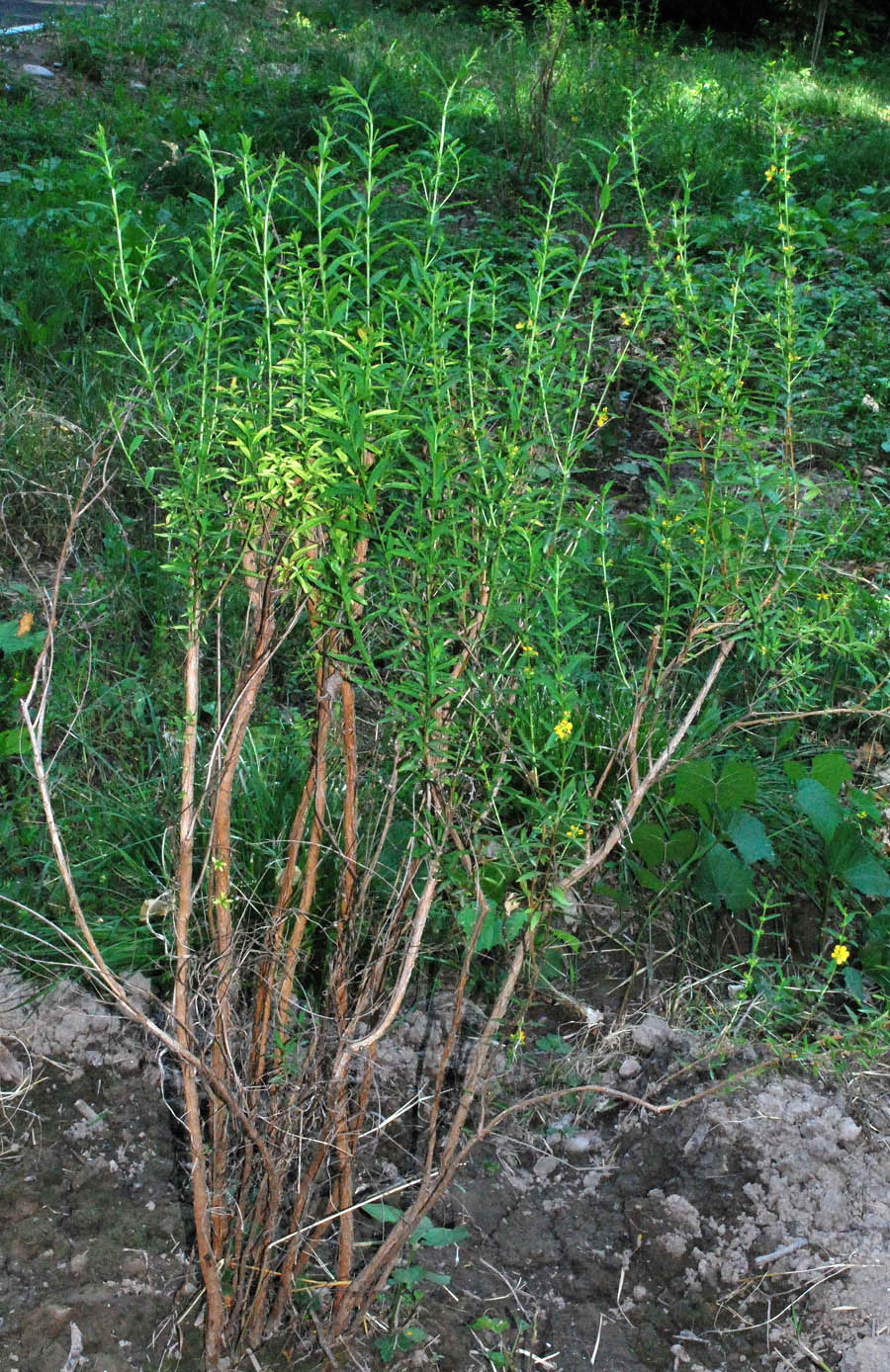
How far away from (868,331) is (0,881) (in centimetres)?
425

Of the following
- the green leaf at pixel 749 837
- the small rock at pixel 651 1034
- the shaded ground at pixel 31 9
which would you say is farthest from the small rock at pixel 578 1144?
the shaded ground at pixel 31 9

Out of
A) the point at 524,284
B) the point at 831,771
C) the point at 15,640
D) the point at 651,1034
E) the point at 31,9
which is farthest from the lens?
the point at 31,9

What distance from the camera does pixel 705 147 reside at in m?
6.92

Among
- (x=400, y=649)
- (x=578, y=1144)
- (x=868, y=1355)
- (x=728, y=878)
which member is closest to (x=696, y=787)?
(x=728, y=878)

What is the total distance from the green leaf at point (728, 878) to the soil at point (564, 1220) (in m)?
0.34

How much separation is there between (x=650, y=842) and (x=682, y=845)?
8 cm

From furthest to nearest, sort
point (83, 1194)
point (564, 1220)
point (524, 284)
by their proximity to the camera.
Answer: point (524, 284) < point (564, 1220) < point (83, 1194)

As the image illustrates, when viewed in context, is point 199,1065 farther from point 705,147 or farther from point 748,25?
point 748,25

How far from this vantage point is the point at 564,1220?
2404mm

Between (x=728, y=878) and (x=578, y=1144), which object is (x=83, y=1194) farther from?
(x=728, y=878)

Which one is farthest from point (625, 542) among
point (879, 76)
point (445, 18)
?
point (445, 18)

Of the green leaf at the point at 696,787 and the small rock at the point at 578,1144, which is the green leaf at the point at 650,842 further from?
→ the small rock at the point at 578,1144

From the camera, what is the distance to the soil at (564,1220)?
2125 mm

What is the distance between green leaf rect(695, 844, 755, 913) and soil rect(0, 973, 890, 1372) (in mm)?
344
